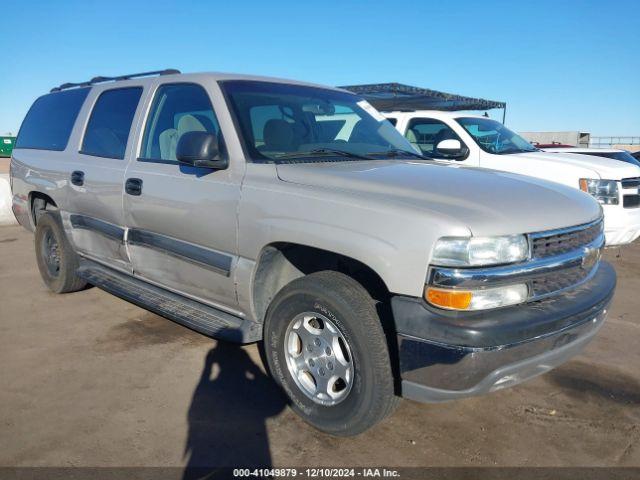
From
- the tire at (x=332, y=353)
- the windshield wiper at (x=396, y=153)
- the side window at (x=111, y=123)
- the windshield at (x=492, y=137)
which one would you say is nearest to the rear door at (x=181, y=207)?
the side window at (x=111, y=123)

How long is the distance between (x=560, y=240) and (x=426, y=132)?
512 centimetres

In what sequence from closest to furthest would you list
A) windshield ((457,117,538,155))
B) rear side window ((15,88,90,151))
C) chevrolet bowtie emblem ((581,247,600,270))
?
chevrolet bowtie emblem ((581,247,600,270)), rear side window ((15,88,90,151)), windshield ((457,117,538,155))

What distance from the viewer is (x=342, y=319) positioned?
257cm

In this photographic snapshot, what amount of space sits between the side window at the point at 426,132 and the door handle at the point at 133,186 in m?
4.56

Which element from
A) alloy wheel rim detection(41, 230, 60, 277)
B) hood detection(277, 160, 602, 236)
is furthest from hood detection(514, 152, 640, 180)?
alloy wheel rim detection(41, 230, 60, 277)

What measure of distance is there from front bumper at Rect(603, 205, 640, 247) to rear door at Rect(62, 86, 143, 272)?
5255 millimetres

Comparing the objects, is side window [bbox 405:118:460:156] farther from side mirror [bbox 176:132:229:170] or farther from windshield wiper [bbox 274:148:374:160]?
side mirror [bbox 176:132:229:170]

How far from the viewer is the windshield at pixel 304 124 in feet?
10.8

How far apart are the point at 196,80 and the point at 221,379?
2031 mm

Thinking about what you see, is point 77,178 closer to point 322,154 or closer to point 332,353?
point 322,154

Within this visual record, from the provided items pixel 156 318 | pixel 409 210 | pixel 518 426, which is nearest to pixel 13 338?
pixel 156 318

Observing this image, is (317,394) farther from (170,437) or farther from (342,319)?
(170,437)

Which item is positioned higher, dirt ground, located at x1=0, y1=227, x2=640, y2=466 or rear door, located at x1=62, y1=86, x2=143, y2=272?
rear door, located at x1=62, y1=86, x2=143, y2=272

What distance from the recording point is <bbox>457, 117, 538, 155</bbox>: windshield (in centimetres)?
713
